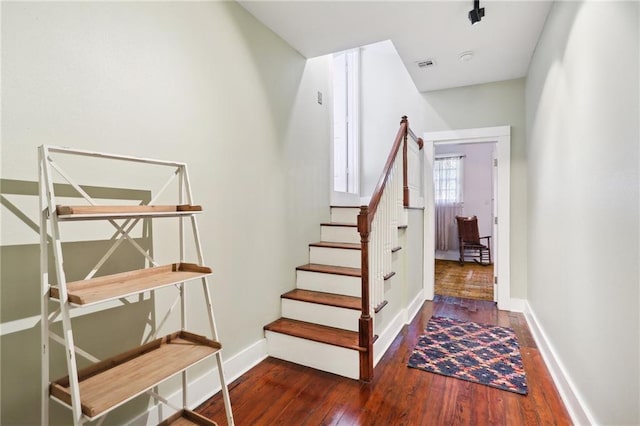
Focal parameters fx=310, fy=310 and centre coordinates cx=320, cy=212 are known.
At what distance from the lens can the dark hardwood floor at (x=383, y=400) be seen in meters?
1.78

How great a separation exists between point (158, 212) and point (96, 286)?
37 cm

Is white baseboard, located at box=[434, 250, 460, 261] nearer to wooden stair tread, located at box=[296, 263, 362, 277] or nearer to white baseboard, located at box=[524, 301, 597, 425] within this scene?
white baseboard, located at box=[524, 301, 597, 425]

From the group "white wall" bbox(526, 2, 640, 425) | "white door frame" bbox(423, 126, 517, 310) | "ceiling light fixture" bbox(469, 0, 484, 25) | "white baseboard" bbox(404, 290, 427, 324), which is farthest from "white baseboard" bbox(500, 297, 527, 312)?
"ceiling light fixture" bbox(469, 0, 484, 25)

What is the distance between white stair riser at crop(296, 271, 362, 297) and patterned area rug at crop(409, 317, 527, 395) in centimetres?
71

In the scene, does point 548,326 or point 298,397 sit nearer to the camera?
point 298,397

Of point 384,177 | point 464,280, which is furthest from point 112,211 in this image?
point 464,280

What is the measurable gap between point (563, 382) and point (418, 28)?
2714mm

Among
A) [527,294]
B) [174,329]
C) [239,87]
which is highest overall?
[239,87]

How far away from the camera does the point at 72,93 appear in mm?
1346

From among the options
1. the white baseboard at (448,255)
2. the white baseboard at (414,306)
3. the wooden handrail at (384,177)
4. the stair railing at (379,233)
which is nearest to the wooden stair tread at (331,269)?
the stair railing at (379,233)

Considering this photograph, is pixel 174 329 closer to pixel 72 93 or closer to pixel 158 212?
pixel 158 212

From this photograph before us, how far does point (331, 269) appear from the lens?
9.41 ft

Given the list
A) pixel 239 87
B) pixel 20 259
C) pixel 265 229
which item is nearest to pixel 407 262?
pixel 265 229

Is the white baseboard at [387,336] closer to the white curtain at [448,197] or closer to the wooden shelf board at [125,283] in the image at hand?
the wooden shelf board at [125,283]
